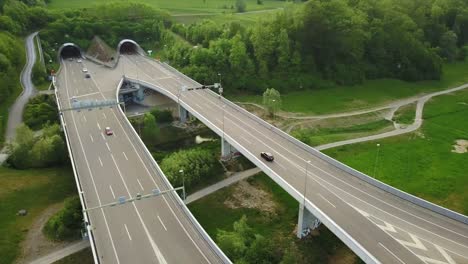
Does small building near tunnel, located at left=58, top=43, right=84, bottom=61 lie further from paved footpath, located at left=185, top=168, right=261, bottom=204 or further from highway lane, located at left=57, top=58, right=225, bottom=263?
paved footpath, located at left=185, top=168, right=261, bottom=204

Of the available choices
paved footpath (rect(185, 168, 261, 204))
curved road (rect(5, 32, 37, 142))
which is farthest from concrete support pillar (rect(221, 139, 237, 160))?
curved road (rect(5, 32, 37, 142))

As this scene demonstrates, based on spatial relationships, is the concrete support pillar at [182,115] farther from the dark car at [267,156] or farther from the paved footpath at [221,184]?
the dark car at [267,156]

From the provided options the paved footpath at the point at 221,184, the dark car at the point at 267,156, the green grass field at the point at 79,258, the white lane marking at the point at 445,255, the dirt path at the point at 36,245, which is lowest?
the green grass field at the point at 79,258

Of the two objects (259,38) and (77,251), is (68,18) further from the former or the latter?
(77,251)

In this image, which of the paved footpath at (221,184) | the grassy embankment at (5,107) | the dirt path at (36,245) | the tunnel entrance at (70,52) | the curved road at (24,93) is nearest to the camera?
the dirt path at (36,245)

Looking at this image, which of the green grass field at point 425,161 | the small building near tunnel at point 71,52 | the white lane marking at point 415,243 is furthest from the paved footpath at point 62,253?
the small building near tunnel at point 71,52

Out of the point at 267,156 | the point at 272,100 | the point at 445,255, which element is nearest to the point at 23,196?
the point at 267,156

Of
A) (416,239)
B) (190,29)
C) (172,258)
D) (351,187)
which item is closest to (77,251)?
(172,258)
